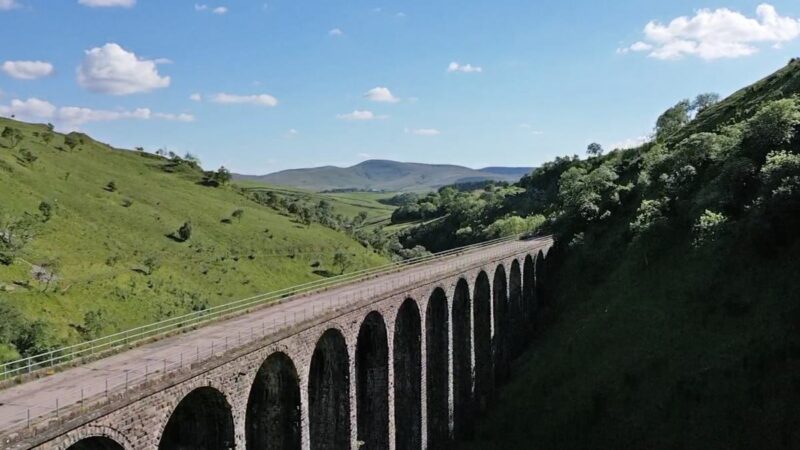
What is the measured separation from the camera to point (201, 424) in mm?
22094

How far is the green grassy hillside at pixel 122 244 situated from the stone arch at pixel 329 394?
2321 centimetres

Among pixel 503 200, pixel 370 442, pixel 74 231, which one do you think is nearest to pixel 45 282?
pixel 74 231

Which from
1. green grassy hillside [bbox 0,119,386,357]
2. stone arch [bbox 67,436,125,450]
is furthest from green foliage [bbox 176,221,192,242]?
stone arch [bbox 67,436,125,450]

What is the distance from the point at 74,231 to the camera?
7012cm

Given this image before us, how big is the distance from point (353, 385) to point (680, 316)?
106 ft

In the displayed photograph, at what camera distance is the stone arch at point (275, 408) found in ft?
84.3

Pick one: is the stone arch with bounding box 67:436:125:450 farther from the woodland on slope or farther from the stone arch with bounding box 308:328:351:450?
the woodland on slope

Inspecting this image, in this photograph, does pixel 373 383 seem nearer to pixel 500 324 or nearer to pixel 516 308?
pixel 500 324

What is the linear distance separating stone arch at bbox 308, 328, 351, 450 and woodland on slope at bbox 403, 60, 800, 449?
18901 millimetres

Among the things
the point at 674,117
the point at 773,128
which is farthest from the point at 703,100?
the point at 773,128

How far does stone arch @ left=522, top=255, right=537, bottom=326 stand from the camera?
65.1m

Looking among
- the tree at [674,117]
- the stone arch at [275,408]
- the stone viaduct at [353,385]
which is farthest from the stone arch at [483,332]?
the tree at [674,117]

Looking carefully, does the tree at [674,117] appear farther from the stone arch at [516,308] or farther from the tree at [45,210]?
the tree at [45,210]

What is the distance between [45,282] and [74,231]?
16.5 metres
